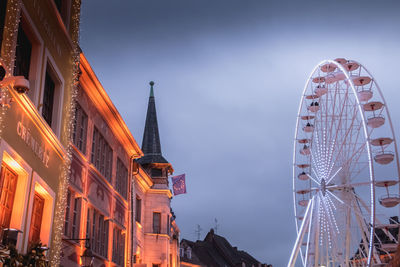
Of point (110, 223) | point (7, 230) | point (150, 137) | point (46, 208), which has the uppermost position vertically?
point (150, 137)

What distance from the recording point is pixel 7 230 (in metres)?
10.7

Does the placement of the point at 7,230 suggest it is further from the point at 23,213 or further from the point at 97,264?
the point at 97,264

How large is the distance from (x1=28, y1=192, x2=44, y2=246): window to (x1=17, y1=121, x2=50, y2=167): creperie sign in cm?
93

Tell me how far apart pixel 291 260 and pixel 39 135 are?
25435 millimetres

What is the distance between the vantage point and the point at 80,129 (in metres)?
19.2

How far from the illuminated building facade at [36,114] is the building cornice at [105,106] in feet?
8.14

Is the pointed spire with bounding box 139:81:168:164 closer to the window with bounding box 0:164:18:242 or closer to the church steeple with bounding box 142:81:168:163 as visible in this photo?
the church steeple with bounding box 142:81:168:163

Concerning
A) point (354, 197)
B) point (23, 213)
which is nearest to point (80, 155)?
point (23, 213)

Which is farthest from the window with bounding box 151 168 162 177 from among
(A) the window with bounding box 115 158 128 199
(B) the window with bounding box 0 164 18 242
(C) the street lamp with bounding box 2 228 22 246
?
(C) the street lamp with bounding box 2 228 22 246

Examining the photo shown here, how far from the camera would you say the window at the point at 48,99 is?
1416 cm

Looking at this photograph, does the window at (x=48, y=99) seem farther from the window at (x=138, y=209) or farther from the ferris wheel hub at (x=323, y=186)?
the ferris wheel hub at (x=323, y=186)

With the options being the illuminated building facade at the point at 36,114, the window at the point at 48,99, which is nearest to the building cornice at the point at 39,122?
the illuminated building facade at the point at 36,114

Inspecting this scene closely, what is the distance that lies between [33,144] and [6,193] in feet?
4.87

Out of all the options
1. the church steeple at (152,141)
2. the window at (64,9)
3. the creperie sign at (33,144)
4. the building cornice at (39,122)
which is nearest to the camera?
the building cornice at (39,122)
